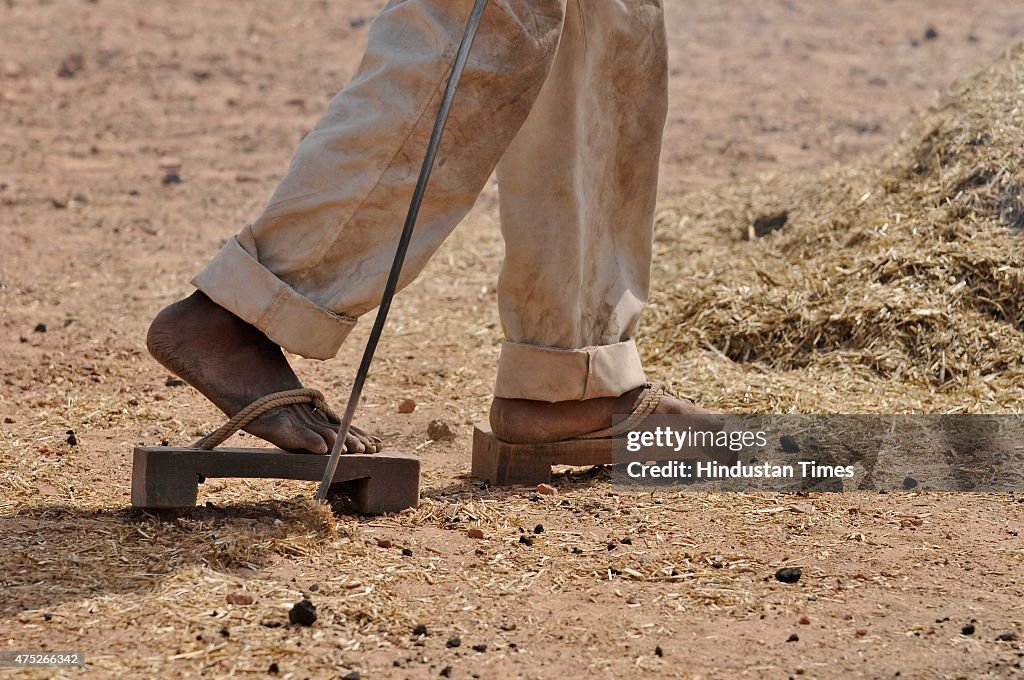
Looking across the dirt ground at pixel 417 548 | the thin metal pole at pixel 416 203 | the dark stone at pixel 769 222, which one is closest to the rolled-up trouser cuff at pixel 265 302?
the thin metal pole at pixel 416 203

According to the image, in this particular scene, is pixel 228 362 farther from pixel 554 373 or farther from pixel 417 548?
pixel 554 373

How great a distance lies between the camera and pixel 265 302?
231 cm

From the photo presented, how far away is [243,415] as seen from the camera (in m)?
2.35

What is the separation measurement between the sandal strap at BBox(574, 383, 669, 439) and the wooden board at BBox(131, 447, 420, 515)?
559mm

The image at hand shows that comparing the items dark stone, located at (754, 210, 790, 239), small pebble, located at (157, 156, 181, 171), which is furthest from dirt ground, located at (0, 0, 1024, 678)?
dark stone, located at (754, 210, 790, 239)

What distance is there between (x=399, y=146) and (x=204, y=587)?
0.84 meters

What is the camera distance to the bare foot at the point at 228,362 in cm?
236

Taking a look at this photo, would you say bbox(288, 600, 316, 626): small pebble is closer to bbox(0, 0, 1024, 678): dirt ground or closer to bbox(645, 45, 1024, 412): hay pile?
bbox(0, 0, 1024, 678): dirt ground

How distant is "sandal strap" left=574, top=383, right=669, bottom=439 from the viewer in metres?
2.93

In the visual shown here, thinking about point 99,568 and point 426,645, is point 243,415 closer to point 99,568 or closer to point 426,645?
point 99,568

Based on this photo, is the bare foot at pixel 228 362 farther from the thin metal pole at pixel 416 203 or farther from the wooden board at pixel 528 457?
the wooden board at pixel 528 457

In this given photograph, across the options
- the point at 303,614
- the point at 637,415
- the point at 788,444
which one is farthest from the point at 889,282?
the point at 303,614

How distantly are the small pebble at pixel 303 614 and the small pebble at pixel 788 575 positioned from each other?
828 mm

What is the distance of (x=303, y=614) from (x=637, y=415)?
1168mm
